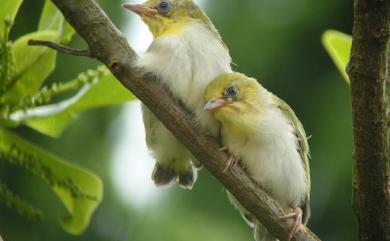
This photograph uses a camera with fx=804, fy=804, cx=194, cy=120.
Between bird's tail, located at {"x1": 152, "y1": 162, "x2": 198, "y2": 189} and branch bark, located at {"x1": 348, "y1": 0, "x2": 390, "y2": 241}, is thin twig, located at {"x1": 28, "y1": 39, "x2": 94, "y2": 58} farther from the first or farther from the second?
bird's tail, located at {"x1": 152, "y1": 162, "x2": 198, "y2": 189}

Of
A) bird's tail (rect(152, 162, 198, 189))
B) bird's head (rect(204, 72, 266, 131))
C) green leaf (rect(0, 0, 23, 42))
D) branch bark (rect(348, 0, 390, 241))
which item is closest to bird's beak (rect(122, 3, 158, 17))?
bird's head (rect(204, 72, 266, 131))

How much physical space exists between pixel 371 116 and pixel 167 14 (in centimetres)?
108

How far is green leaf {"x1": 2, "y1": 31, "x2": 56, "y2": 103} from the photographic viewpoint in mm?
2128

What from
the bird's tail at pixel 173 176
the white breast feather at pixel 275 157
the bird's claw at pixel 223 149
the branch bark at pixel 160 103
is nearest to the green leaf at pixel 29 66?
the branch bark at pixel 160 103

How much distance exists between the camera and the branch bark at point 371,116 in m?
1.83

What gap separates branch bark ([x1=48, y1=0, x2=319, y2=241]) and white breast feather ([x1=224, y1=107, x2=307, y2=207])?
0.35 metres

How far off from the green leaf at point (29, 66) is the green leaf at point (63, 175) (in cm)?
12

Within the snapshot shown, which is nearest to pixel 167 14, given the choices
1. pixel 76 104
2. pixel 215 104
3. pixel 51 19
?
pixel 215 104

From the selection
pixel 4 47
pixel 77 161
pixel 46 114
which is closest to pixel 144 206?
pixel 77 161

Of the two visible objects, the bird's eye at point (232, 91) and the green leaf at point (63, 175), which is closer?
the green leaf at point (63, 175)

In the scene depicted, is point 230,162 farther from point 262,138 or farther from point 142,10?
point 142,10

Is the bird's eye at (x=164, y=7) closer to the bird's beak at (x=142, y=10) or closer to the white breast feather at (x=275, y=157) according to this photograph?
the bird's beak at (x=142, y=10)

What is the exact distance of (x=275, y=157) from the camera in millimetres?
2666

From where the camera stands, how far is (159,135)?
8.56ft
